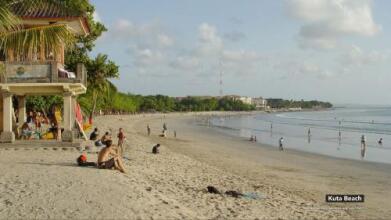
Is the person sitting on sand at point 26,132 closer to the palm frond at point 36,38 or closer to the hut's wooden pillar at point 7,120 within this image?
the hut's wooden pillar at point 7,120

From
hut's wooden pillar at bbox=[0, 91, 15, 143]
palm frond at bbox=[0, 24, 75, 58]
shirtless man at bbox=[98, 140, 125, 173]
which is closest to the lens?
palm frond at bbox=[0, 24, 75, 58]

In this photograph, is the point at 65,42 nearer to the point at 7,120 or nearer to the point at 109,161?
the point at 109,161

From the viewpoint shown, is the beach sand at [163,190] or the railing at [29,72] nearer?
Result: the beach sand at [163,190]

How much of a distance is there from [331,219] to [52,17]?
13.1 metres

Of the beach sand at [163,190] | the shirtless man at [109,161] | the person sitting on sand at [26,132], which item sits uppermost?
the person sitting on sand at [26,132]

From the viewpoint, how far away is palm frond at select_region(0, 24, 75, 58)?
9.73m

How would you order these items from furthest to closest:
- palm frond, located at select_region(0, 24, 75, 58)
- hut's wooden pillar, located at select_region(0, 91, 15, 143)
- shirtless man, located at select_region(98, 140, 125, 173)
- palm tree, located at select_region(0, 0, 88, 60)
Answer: hut's wooden pillar, located at select_region(0, 91, 15, 143) → shirtless man, located at select_region(98, 140, 125, 173) → palm frond, located at select_region(0, 24, 75, 58) → palm tree, located at select_region(0, 0, 88, 60)

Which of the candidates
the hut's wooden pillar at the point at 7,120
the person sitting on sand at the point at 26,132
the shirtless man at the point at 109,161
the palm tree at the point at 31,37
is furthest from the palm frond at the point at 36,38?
the person sitting on sand at the point at 26,132

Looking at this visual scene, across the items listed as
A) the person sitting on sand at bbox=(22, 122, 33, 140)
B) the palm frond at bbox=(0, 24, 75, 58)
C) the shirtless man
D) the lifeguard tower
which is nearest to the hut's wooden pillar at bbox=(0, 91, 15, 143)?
the lifeguard tower

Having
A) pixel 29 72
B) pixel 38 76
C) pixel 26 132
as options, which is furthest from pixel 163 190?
pixel 26 132

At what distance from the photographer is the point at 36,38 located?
9680 millimetres

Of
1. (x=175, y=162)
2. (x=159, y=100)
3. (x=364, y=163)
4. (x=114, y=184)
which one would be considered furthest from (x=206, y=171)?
(x=159, y=100)

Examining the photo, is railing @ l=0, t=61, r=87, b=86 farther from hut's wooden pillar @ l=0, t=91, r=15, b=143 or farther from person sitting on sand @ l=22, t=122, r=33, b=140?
person sitting on sand @ l=22, t=122, r=33, b=140

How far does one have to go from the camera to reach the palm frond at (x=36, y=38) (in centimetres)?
973
